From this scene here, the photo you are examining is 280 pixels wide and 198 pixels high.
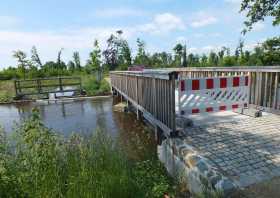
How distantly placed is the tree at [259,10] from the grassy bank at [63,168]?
997 cm

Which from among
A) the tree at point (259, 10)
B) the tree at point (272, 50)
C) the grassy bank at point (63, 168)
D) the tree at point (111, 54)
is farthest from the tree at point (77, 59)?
the grassy bank at point (63, 168)

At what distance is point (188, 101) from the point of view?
193 inches

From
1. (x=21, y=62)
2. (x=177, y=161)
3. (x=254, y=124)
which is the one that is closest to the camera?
(x=177, y=161)

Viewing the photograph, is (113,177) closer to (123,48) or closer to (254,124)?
(254,124)

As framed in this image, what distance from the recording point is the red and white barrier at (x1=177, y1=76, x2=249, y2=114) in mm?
4752

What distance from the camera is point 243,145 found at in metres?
3.70

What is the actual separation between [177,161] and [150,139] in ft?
8.20

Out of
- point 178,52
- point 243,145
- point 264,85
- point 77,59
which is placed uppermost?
point 178,52

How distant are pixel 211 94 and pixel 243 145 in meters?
1.61

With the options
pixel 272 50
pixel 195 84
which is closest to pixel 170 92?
pixel 195 84

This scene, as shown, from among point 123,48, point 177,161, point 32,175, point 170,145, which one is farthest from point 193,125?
point 123,48

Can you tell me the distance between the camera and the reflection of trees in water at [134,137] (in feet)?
Result: 16.4

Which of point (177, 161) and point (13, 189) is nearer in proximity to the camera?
point (13, 189)

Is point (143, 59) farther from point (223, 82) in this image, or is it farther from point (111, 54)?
point (223, 82)
